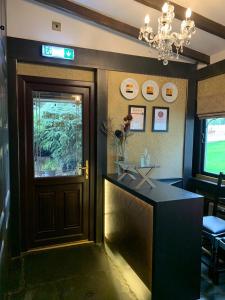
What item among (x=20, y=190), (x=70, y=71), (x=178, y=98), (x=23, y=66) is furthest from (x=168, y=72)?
(x=20, y=190)

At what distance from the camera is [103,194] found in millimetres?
3178

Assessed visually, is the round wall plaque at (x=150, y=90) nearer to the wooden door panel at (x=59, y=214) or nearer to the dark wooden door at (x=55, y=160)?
the dark wooden door at (x=55, y=160)

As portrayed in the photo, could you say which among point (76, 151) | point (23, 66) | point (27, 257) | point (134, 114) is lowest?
point (27, 257)

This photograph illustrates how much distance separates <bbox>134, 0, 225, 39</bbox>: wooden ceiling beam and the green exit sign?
1000 millimetres

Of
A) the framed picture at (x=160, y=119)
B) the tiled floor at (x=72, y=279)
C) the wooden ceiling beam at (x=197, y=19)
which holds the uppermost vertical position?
the wooden ceiling beam at (x=197, y=19)

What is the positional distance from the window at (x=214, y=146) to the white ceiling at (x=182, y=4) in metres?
0.93

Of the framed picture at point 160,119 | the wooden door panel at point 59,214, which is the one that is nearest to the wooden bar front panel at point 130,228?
the wooden door panel at point 59,214

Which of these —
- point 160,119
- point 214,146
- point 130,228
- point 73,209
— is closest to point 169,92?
point 160,119

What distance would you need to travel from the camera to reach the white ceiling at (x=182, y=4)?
2.31 m

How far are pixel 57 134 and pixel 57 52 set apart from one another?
3.26 ft

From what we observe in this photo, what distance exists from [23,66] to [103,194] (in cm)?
188

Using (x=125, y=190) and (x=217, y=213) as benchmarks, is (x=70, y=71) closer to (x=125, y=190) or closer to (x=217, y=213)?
(x=125, y=190)

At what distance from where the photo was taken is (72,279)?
244 centimetres

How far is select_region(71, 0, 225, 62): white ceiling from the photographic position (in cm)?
231
